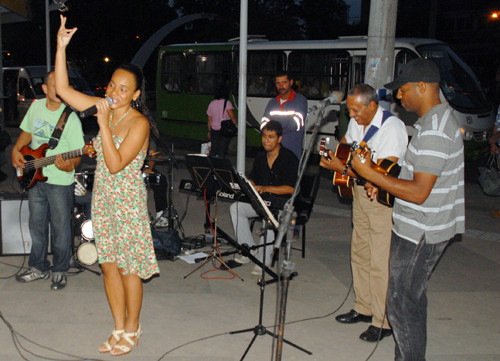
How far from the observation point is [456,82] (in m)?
12.9

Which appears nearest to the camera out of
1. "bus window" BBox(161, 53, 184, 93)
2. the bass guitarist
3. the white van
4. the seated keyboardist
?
the bass guitarist

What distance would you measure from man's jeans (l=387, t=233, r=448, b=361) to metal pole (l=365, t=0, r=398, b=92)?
4.24 m

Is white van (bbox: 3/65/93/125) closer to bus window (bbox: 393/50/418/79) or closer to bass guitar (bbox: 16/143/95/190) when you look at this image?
bus window (bbox: 393/50/418/79)

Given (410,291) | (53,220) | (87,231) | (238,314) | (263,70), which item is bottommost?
(238,314)

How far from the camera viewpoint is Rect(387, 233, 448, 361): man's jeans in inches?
136

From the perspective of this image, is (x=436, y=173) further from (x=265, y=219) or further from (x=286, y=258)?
(x=265, y=219)

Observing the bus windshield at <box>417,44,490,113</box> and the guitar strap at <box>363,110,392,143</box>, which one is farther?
the bus windshield at <box>417,44,490,113</box>

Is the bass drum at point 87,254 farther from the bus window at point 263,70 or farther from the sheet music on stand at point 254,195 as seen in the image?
the bus window at point 263,70

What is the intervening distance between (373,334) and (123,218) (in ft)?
7.18

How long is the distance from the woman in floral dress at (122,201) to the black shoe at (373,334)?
1801 millimetres

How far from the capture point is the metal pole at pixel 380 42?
289 inches

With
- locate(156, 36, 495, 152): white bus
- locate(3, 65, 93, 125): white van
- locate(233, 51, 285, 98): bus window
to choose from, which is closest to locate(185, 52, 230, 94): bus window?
locate(156, 36, 495, 152): white bus

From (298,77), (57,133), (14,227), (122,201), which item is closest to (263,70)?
(298,77)

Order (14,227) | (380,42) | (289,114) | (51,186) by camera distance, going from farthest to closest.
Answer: (380,42) → (289,114) → (14,227) → (51,186)
